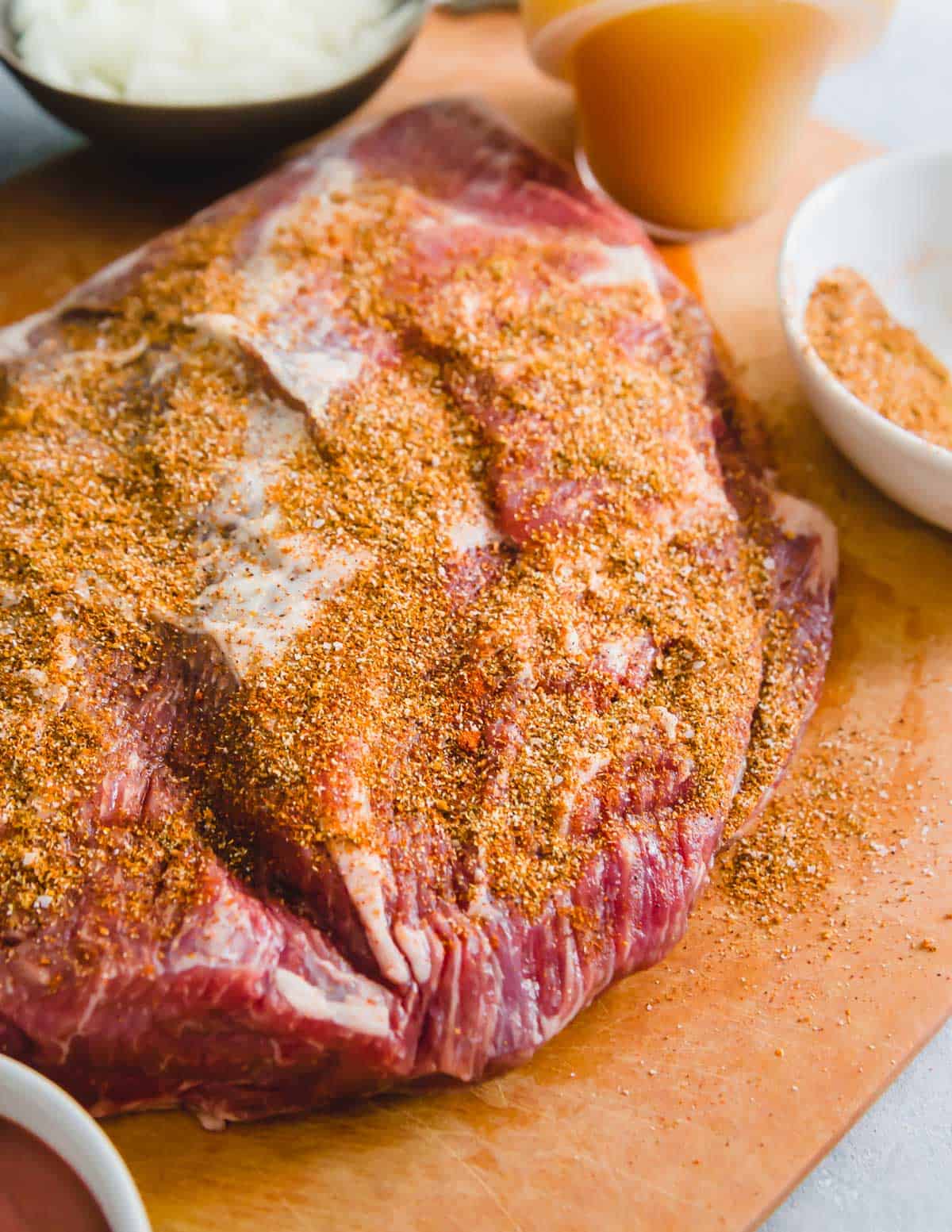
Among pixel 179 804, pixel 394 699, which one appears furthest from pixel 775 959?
pixel 179 804

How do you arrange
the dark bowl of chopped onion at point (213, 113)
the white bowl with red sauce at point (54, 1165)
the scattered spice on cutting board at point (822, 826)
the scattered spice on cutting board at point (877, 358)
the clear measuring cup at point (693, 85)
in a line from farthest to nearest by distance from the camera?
the dark bowl of chopped onion at point (213, 113), the clear measuring cup at point (693, 85), the scattered spice on cutting board at point (877, 358), the scattered spice on cutting board at point (822, 826), the white bowl with red sauce at point (54, 1165)

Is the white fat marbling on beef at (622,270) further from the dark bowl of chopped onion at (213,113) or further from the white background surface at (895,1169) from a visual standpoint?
the white background surface at (895,1169)

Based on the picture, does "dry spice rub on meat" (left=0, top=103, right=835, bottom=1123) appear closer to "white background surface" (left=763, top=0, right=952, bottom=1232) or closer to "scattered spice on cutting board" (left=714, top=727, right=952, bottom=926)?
"scattered spice on cutting board" (left=714, top=727, right=952, bottom=926)

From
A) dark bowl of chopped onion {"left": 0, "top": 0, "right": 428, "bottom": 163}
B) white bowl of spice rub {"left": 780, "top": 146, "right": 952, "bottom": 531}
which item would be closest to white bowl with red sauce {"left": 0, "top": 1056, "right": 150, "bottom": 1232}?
white bowl of spice rub {"left": 780, "top": 146, "right": 952, "bottom": 531}

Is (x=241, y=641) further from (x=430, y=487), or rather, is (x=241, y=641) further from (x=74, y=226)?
(x=74, y=226)

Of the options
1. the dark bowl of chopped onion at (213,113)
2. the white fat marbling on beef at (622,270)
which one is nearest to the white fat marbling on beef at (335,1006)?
the white fat marbling on beef at (622,270)

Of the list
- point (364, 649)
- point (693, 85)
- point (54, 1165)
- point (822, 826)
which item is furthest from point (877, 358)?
point (54, 1165)
